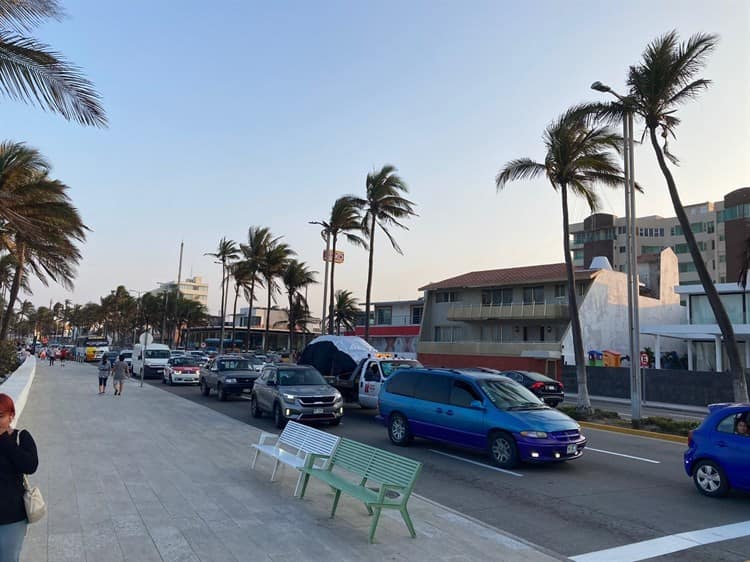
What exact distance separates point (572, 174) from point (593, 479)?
13513mm

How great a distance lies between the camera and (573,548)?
6703 mm

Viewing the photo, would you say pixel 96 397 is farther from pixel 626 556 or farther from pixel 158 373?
pixel 626 556

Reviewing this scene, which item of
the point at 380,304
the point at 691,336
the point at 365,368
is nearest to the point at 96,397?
the point at 365,368

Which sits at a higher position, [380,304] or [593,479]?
[380,304]

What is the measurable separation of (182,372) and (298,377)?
16.1 meters

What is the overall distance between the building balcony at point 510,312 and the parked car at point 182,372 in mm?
24361

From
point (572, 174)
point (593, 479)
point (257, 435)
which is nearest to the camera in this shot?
point (593, 479)

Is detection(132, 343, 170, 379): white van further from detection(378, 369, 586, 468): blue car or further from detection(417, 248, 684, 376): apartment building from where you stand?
detection(378, 369, 586, 468): blue car

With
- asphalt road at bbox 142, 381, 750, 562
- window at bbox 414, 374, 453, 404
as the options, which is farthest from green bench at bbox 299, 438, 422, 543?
window at bbox 414, 374, 453, 404

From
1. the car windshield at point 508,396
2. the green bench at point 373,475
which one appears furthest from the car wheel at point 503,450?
the green bench at point 373,475

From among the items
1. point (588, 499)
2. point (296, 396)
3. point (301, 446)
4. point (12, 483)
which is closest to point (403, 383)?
point (296, 396)

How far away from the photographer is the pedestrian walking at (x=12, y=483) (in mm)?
3994

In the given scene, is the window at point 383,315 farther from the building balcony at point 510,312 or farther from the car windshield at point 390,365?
the car windshield at point 390,365

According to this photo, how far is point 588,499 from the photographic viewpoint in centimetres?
896
